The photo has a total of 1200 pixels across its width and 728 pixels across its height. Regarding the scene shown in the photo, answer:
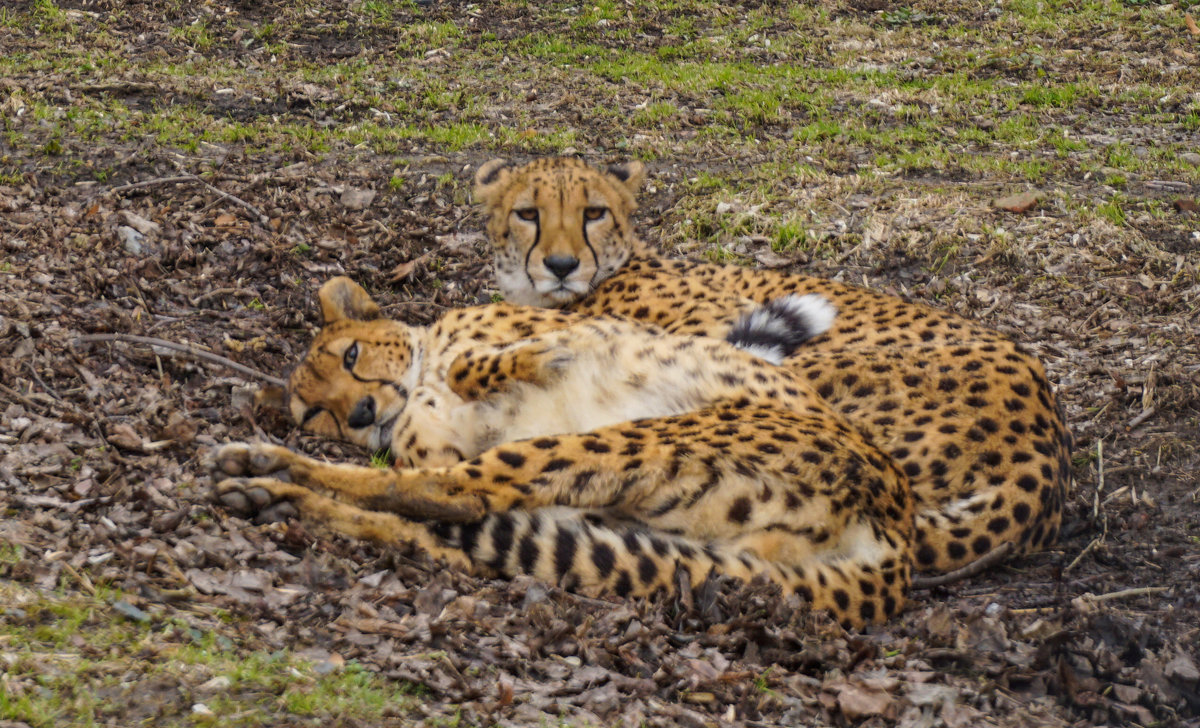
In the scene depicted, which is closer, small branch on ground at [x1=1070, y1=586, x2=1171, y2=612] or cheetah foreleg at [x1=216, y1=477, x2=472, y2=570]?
cheetah foreleg at [x1=216, y1=477, x2=472, y2=570]

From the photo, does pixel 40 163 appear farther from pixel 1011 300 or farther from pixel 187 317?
pixel 1011 300

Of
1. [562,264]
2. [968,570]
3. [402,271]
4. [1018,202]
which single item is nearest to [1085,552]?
[968,570]

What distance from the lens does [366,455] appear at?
4449mm

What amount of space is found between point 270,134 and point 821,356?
15.6 feet

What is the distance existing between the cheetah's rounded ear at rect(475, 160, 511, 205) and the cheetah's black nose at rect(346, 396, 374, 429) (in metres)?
1.64

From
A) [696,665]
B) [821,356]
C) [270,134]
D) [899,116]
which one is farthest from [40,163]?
[899,116]

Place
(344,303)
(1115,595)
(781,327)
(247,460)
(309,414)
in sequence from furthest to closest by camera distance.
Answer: (344,303), (781,327), (309,414), (1115,595), (247,460)

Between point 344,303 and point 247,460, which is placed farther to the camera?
point 344,303

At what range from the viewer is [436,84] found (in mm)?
9461

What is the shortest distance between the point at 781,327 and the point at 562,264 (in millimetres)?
1228

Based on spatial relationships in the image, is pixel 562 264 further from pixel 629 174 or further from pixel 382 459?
pixel 382 459

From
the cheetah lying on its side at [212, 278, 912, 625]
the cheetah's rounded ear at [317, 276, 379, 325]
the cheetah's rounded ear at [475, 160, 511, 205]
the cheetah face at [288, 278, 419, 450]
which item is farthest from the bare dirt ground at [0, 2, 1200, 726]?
the cheetah's rounded ear at [475, 160, 511, 205]

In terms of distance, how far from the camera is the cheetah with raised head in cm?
388

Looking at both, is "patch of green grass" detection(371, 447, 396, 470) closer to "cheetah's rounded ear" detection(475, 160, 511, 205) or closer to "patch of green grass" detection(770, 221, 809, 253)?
"cheetah's rounded ear" detection(475, 160, 511, 205)
